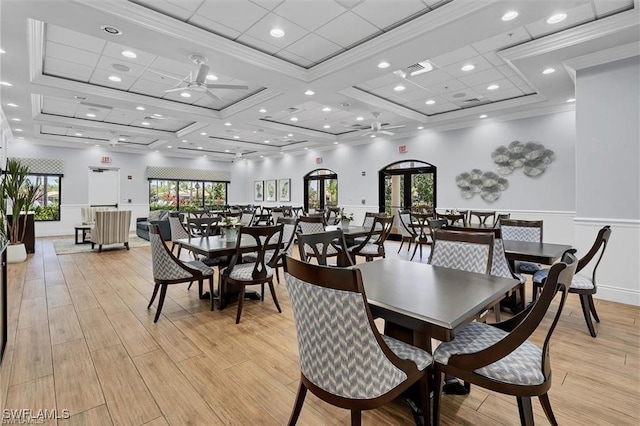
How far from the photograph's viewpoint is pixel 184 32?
3.58 metres

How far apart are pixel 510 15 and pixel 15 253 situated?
872 centimetres

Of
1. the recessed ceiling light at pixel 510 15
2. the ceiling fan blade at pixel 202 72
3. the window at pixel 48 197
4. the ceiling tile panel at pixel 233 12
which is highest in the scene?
the ceiling tile panel at pixel 233 12

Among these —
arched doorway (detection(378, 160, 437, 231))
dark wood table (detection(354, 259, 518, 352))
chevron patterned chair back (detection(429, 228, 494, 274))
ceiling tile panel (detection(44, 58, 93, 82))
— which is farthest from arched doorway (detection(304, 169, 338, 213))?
dark wood table (detection(354, 259, 518, 352))

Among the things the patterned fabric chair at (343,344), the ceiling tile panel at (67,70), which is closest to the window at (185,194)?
the ceiling tile panel at (67,70)

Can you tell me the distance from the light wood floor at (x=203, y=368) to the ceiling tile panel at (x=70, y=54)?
325 centimetres

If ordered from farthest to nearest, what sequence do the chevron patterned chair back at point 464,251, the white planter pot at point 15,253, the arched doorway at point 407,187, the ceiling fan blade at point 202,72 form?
the arched doorway at point 407,187 < the white planter pot at point 15,253 < the ceiling fan blade at point 202,72 < the chevron patterned chair back at point 464,251

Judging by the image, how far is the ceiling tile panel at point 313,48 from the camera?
3.94m

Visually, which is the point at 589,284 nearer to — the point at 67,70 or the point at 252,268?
the point at 252,268

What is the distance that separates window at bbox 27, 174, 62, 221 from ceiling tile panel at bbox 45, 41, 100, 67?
8099 mm

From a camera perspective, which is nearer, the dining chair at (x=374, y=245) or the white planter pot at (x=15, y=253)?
the dining chair at (x=374, y=245)

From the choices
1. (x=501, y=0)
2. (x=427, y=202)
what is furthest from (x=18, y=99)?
(x=427, y=202)

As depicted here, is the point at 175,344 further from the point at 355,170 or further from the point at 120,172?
the point at 120,172

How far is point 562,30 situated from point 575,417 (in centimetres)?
413

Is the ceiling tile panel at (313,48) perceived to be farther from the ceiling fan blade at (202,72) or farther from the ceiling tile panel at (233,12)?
the ceiling fan blade at (202,72)
